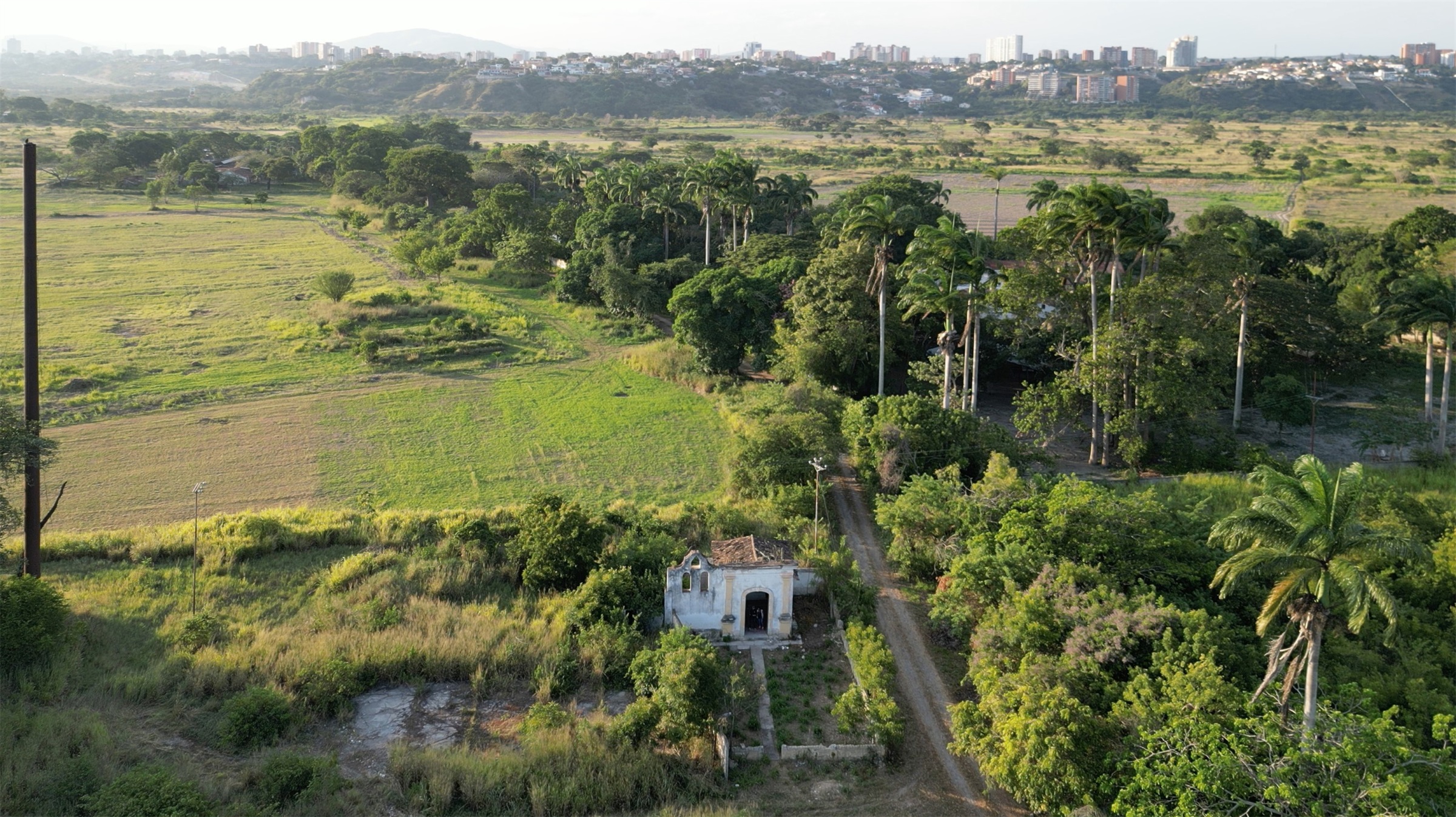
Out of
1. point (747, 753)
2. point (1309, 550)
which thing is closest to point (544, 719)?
point (747, 753)

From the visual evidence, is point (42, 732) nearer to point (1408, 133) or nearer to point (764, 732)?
point (764, 732)

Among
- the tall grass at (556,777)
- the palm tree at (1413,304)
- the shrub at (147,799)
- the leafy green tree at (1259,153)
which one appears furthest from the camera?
the leafy green tree at (1259,153)

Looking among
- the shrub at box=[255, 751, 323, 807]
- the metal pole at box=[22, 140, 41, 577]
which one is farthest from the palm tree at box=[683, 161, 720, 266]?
the shrub at box=[255, 751, 323, 807]

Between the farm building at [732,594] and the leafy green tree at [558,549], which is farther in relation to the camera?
the leafy green tree at [558,549]

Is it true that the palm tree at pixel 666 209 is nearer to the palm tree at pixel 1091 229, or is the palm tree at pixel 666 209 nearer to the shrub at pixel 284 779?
the palm tree at pixel 1091 229

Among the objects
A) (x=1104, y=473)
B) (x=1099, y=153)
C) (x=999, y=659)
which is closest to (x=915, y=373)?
(x=1104, y=473)

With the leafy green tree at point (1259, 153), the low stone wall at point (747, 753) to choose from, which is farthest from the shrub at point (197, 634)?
the leafy green tree at point (1259, 153)

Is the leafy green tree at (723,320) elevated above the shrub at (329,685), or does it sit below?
above

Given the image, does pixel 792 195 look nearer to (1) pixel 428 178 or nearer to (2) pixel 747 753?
(1) pixel 428 178
